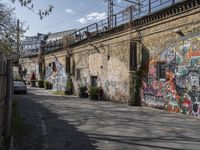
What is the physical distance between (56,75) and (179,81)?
28.9 metres

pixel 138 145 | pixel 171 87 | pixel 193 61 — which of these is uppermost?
pixel 193 61

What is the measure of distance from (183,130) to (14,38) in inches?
424

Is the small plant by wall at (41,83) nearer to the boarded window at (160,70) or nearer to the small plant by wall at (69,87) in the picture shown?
the small plant by wall at (69,87)

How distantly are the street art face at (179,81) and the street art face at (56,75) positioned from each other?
21.6m

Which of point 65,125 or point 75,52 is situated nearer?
point 65,125

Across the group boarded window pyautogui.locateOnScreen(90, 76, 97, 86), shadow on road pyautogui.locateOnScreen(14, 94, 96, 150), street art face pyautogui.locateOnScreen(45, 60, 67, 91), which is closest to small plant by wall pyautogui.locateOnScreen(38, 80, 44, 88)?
street art face pyautogui.locateOnScreen(45, 60, 67, 91)

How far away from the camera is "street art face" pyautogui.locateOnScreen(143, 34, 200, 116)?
58.7 feet

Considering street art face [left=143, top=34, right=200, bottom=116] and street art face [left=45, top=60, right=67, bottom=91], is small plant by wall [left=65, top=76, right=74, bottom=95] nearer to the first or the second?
street art face [left=45, top=60, right=67, bottom=91]

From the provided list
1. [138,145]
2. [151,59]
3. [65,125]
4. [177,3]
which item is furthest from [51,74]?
[138,145]

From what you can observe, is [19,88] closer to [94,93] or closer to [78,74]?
[78,74]

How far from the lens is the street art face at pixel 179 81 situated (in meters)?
17.9

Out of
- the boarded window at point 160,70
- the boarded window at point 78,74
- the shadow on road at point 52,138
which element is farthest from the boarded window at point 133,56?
the boarded window at point 78,74

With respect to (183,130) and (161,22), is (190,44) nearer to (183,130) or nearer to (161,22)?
Answer: (161,22)

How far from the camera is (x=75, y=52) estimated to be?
38625 mm
